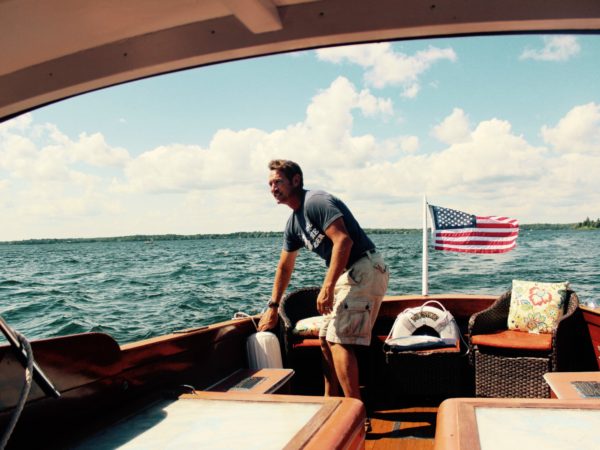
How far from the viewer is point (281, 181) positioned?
2457 millimetres

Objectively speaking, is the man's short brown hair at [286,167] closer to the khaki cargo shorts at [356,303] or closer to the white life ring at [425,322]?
the khaki cargo shorts at [356,303]

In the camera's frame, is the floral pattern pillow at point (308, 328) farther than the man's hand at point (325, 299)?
Yes

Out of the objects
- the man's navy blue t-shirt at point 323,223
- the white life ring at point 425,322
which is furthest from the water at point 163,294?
the man's navy blue t-shirt at point 323,223

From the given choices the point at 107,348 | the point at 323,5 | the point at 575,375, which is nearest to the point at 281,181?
the point at 107,348

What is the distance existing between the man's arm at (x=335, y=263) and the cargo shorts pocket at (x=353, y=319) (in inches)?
4.4

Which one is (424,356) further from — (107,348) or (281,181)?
(107,348)

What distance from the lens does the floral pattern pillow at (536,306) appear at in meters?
3.29

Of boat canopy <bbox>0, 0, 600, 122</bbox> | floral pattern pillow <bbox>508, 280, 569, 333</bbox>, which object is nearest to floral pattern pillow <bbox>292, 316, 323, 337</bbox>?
floral pattern pillow <bbox>508, 280, 569, 333</bbox>

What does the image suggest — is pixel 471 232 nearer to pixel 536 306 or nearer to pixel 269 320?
pixel 536 306

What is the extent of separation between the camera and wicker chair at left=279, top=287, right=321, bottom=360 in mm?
3204

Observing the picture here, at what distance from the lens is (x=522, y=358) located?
9.97 feet

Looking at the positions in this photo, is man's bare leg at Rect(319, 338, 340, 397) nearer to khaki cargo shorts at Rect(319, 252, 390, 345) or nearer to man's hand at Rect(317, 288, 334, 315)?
khaki cargo shorts at Rect(319, 252, 390, 345)

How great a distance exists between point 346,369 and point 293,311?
1.18m

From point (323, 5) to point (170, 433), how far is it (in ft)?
3.58
